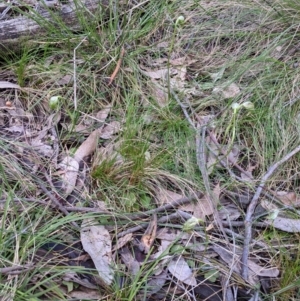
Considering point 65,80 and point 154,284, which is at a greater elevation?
point 65,80

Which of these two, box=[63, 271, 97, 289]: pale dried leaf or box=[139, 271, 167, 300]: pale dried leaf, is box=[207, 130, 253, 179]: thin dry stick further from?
box=[63, 271, 97, 289]: pale dried leaf

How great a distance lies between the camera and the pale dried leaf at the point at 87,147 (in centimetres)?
205

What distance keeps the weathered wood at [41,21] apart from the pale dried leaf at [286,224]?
1.39 m

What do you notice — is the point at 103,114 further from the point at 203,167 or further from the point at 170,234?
the point at 170,234

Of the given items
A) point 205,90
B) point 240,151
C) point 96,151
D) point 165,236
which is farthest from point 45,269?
point 205,90

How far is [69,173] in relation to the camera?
197 cm

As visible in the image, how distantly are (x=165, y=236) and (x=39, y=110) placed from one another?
90cm

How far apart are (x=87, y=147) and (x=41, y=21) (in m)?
0.77

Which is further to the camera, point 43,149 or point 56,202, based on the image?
point 43,149

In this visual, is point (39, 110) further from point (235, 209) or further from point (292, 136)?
point (292, 136)

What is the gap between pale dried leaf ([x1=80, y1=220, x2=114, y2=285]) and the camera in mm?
1674

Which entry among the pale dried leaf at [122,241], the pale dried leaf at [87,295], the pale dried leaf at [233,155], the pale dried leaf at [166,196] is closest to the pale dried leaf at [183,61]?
the pale dried leaf at [233,155]

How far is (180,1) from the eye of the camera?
8.80 ft

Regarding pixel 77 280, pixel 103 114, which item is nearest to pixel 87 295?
pixel 77 280
